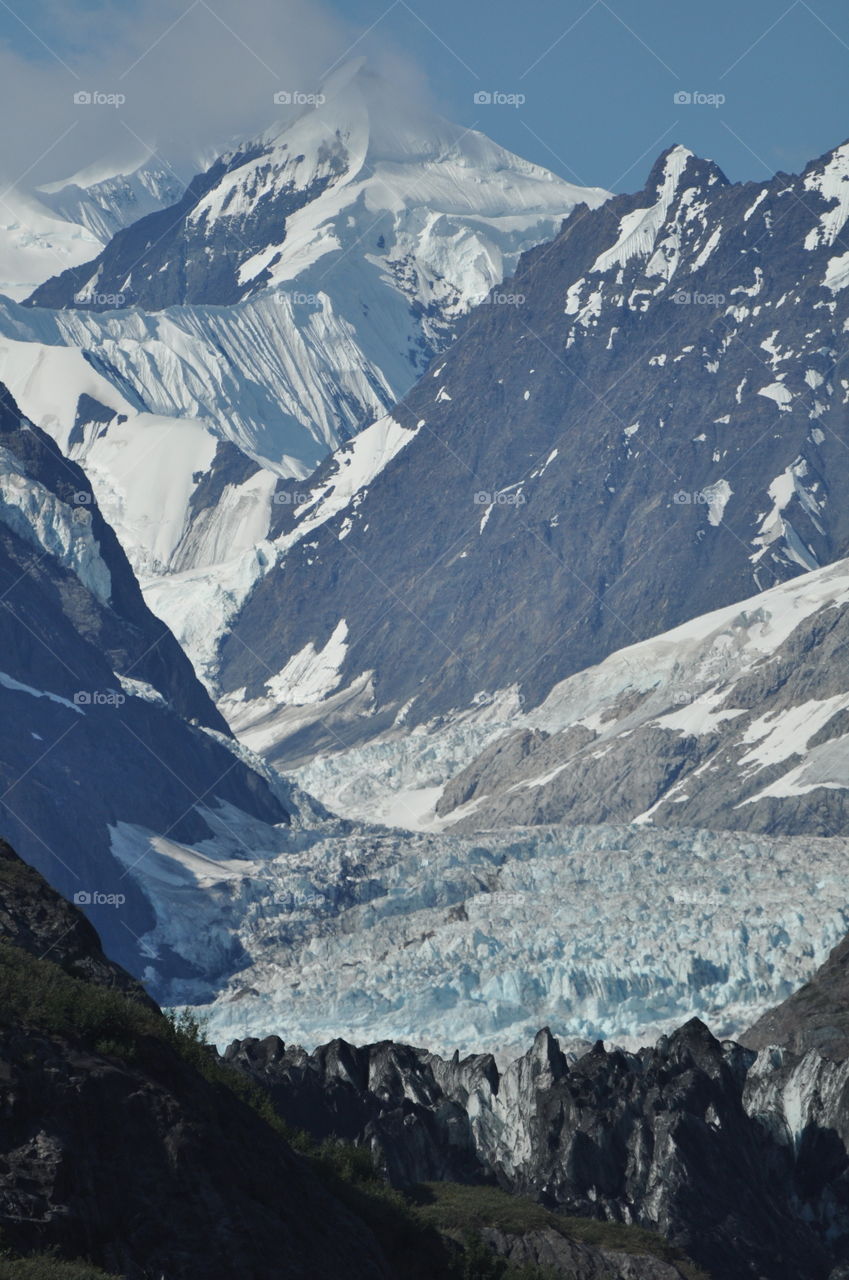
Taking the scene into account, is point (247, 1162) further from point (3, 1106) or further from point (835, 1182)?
point (835, 1182)

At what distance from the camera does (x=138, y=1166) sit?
32.5 m

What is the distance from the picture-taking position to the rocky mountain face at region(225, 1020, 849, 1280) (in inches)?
2805

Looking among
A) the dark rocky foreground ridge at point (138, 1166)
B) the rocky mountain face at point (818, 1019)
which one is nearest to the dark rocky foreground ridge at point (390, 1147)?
the dark rocky foreground ridge at point (138, 1166)

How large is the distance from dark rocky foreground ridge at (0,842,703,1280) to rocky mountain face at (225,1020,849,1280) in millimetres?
33038

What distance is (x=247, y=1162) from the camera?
112 feet

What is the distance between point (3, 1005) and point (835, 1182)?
165 feet

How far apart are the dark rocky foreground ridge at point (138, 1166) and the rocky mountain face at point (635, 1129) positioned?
3304 cm

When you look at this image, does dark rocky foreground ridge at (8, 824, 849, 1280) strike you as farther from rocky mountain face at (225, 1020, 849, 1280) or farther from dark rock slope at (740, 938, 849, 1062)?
dark rock slope at (740, 938, 849, 1062)

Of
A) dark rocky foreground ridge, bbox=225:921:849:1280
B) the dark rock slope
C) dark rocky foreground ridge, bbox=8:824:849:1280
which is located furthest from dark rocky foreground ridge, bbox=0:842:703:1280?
the dark rock slope

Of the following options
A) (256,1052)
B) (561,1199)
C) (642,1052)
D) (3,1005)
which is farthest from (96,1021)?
(642,1052)

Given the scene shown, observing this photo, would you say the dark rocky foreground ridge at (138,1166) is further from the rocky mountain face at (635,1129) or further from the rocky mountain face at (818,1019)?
the rocky mountain face at (818,1019)

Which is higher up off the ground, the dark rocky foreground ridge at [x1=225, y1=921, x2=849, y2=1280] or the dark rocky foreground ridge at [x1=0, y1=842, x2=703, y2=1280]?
the dark rocky foreground ridge at [x1=0, y1=842, x2=703, y2=1280]

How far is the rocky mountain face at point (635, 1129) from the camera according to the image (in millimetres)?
71250

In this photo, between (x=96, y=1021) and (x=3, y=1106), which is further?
(x=96, y=1021)
